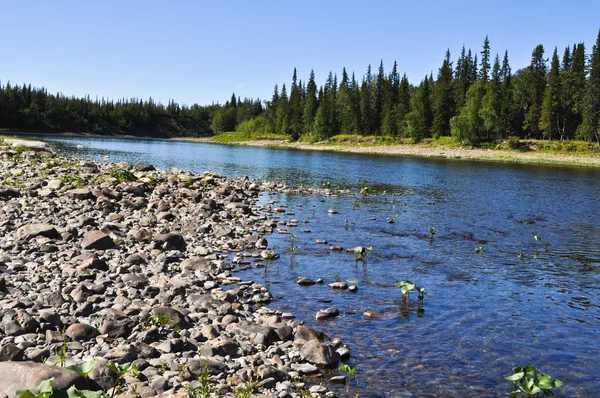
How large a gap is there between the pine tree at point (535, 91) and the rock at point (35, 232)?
109 m

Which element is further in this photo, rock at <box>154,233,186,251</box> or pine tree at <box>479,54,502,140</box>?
pine tree at <box>479,54,502,140</box>

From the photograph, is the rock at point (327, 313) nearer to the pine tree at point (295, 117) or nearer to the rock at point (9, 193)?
the rock at point (9, 193)

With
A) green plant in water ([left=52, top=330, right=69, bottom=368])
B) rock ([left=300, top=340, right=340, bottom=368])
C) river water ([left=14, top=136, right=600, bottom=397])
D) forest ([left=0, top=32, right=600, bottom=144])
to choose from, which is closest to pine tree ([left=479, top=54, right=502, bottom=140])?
forest ([left=0, top=32, right=600, bottom=144])

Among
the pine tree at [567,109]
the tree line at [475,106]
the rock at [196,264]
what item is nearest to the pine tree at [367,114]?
the tree line at [475,106]

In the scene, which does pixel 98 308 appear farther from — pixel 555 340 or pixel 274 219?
pixel 274 219

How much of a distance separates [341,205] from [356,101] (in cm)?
12359

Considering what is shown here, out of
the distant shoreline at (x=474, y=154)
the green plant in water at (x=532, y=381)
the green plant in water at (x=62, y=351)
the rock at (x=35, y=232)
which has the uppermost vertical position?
the distant shoreline at (x=474, y=154)

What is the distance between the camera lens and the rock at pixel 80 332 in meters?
8.54

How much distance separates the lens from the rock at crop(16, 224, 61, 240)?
49.7 feet

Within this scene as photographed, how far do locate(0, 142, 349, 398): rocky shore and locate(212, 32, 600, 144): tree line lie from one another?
98.0m

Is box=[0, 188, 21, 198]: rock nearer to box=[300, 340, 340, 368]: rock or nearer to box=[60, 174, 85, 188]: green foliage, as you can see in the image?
box=[60, 174, 85, 188]: green foliage

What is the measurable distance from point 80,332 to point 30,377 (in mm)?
2740

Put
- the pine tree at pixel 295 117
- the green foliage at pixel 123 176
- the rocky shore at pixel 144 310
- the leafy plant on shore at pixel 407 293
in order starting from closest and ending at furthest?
the rocky shore at pixel 144 310 → the leafy plant on shore at pixel 407 293 → the green foliage at pixel 123 176 → the pine tree at pixel 295 117

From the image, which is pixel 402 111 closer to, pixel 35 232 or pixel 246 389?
pixel 35 232
